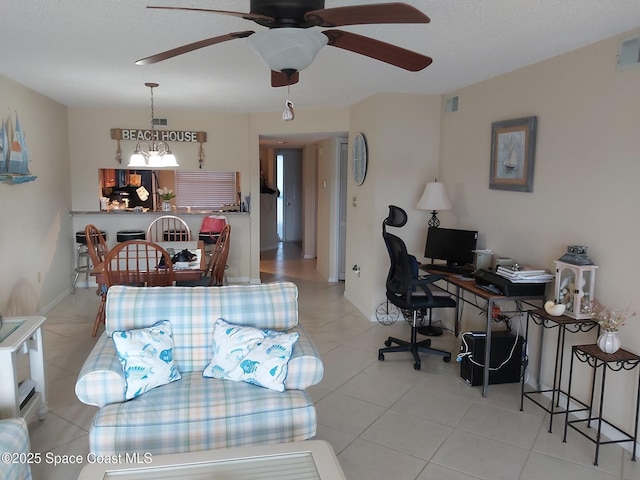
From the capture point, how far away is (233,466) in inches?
73.4

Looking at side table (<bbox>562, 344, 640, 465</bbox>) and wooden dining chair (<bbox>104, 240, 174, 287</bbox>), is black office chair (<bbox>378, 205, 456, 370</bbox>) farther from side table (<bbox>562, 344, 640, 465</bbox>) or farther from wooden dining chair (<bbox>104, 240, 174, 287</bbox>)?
wooden dining chair (<bbox>104, 240, 174, 287</bbox>)

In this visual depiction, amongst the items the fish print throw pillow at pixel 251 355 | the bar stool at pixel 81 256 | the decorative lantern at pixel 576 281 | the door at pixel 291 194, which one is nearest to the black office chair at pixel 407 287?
the decorative lantern at pixel 576 281

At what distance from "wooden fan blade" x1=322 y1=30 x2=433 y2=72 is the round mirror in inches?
122

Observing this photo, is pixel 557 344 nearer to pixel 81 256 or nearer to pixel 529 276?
pixel 529 276

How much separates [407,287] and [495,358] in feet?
2.63

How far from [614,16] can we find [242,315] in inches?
98.2

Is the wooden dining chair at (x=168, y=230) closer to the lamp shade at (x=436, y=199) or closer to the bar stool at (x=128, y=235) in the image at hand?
the bar stool at (x=128, y=235)

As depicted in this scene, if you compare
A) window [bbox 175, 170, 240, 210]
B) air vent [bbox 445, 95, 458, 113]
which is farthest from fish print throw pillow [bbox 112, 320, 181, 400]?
window [bbox 175, 170, 240, 210]

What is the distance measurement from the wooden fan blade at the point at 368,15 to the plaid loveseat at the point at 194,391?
1577 mm

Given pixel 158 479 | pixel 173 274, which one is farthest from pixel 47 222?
pixel 158 479

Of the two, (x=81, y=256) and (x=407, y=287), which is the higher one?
(x=407, y=287)

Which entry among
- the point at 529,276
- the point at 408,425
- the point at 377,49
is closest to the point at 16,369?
the point at 408,425

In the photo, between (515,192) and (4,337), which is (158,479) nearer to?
(4,337)

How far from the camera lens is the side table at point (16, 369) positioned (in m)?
2.53
